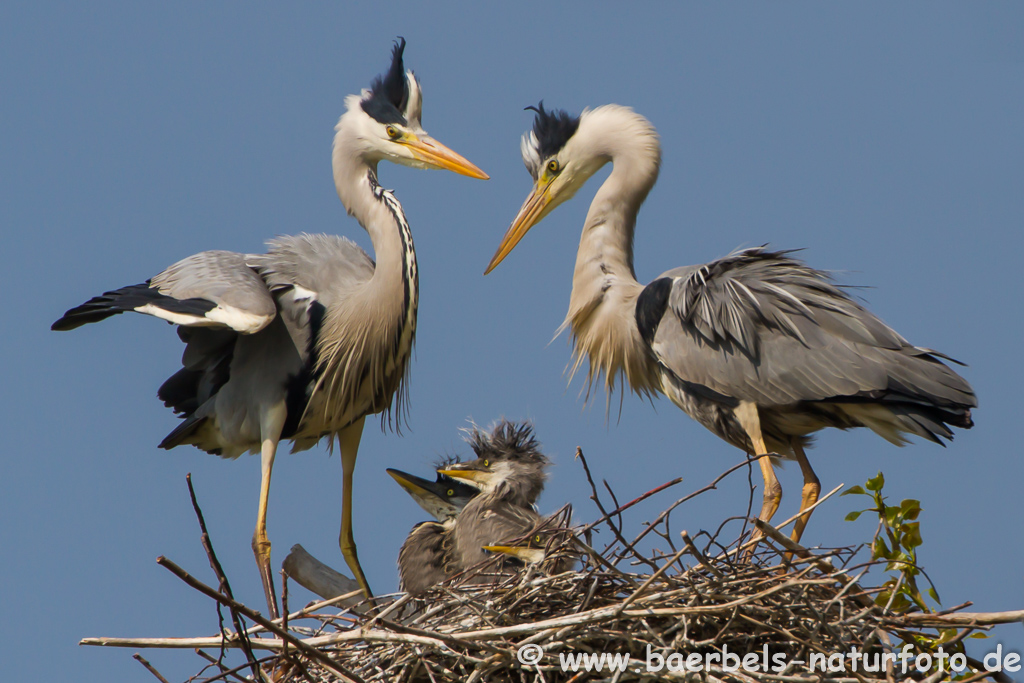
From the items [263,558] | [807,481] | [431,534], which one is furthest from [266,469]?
[807,481]

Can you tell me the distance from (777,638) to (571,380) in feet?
7.04

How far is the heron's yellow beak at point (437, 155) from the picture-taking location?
16.9 feet

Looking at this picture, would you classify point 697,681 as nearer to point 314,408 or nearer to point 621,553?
point 621,553

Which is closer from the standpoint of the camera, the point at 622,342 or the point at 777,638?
the point at 777,638

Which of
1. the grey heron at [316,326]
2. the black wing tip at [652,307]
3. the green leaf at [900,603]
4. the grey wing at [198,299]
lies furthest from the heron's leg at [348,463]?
the green leaf at [900,603]

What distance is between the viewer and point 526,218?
5754mm

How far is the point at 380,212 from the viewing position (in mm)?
5094

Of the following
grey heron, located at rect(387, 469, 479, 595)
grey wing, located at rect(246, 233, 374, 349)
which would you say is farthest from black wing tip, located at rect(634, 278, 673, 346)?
grey wing, located at rect(246, 233, 374, 349)

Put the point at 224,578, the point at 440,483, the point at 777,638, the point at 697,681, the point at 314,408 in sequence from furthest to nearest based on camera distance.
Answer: the point at 440,483 → the point at 314,408 → the point at 777,638 → the point at 697,681 → the point at 224,578

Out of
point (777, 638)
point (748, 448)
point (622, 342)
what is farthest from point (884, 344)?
point (777, 638)

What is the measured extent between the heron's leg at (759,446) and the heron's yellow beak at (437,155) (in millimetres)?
1540

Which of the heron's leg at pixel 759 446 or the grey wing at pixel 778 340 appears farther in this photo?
the heron's leg at pixel 759 446

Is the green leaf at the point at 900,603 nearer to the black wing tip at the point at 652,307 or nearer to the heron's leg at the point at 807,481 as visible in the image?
the heron's leg at the point at 807,481

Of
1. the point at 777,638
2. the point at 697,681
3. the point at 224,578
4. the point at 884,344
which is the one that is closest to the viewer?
the point at 224,578
